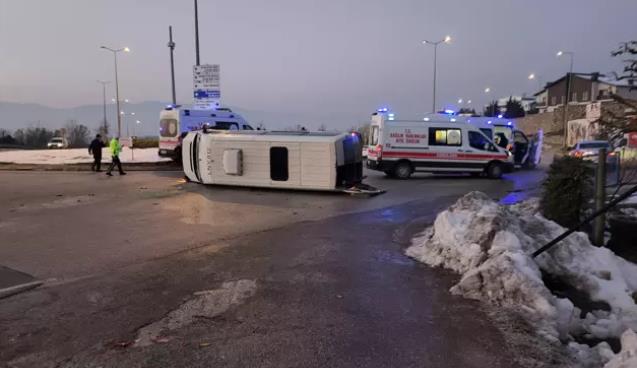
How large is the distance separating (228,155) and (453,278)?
1096cm

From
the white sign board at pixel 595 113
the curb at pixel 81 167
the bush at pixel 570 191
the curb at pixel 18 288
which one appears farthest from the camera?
the curb at pixel 81 167

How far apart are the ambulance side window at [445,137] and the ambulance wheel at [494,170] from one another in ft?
5.56

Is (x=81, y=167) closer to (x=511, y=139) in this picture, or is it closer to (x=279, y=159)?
(x=279, y=159)

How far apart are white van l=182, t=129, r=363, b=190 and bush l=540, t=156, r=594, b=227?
7429 millimetres

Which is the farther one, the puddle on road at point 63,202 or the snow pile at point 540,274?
the puddle on road at point 63,202

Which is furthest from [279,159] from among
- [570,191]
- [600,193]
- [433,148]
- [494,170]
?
[494,170]

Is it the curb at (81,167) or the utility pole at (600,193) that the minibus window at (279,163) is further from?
the curb at (81,167)

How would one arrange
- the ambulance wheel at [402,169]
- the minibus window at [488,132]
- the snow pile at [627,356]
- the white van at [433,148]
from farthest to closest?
the minibus window at [488,132]
the ambulance wheel at [402,169]
the white van at [433,148]
the snow pile at [627,356]

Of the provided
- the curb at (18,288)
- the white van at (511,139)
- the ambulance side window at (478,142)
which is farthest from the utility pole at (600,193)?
the white van at (511,139)

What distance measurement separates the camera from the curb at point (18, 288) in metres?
6.00

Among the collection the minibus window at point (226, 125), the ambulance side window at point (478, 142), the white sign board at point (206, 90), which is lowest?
the ambulance side window at point (478, 142)

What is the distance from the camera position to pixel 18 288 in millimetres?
6164

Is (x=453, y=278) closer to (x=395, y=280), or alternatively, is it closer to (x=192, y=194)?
(x=395, y=280)

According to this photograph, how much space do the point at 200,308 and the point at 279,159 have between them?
35.0 ft
